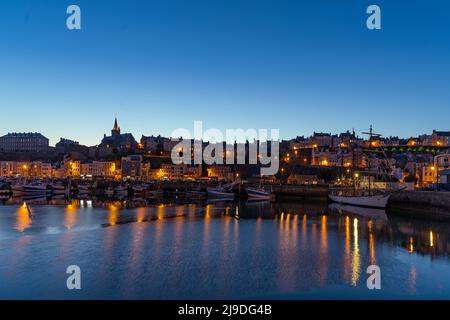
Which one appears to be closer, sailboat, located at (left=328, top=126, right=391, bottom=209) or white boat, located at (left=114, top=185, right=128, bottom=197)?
sailboat, located at (left=328, top=126, right=391, bottom=209)

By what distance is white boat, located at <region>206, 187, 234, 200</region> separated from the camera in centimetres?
7525

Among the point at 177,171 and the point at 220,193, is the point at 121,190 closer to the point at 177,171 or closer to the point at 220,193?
the point at 220,193

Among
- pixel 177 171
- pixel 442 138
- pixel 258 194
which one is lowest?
pixel 258 194

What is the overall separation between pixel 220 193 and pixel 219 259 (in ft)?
183

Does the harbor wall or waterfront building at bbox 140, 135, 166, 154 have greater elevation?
waterfront building at bbox 140, 135, 166, 154

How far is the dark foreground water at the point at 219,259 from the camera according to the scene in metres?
16.2

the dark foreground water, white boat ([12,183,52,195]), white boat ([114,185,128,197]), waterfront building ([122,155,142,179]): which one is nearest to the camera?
the dark foreground water

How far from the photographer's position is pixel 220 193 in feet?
253

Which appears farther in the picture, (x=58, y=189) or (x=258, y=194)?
(x=58, y=189)

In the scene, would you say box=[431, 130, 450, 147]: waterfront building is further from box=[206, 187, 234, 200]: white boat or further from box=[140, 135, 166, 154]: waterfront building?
box=[140, 135, 166, 154]: waterfront building

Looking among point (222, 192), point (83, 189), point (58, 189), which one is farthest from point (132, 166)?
point (222, 192)

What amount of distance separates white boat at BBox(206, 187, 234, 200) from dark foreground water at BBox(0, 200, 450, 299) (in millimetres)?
39048

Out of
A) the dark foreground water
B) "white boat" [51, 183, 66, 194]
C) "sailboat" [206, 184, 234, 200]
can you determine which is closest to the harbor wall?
"sailboat" [206, 184, 234, 200]

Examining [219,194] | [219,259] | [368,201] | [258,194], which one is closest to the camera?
[219,259]
